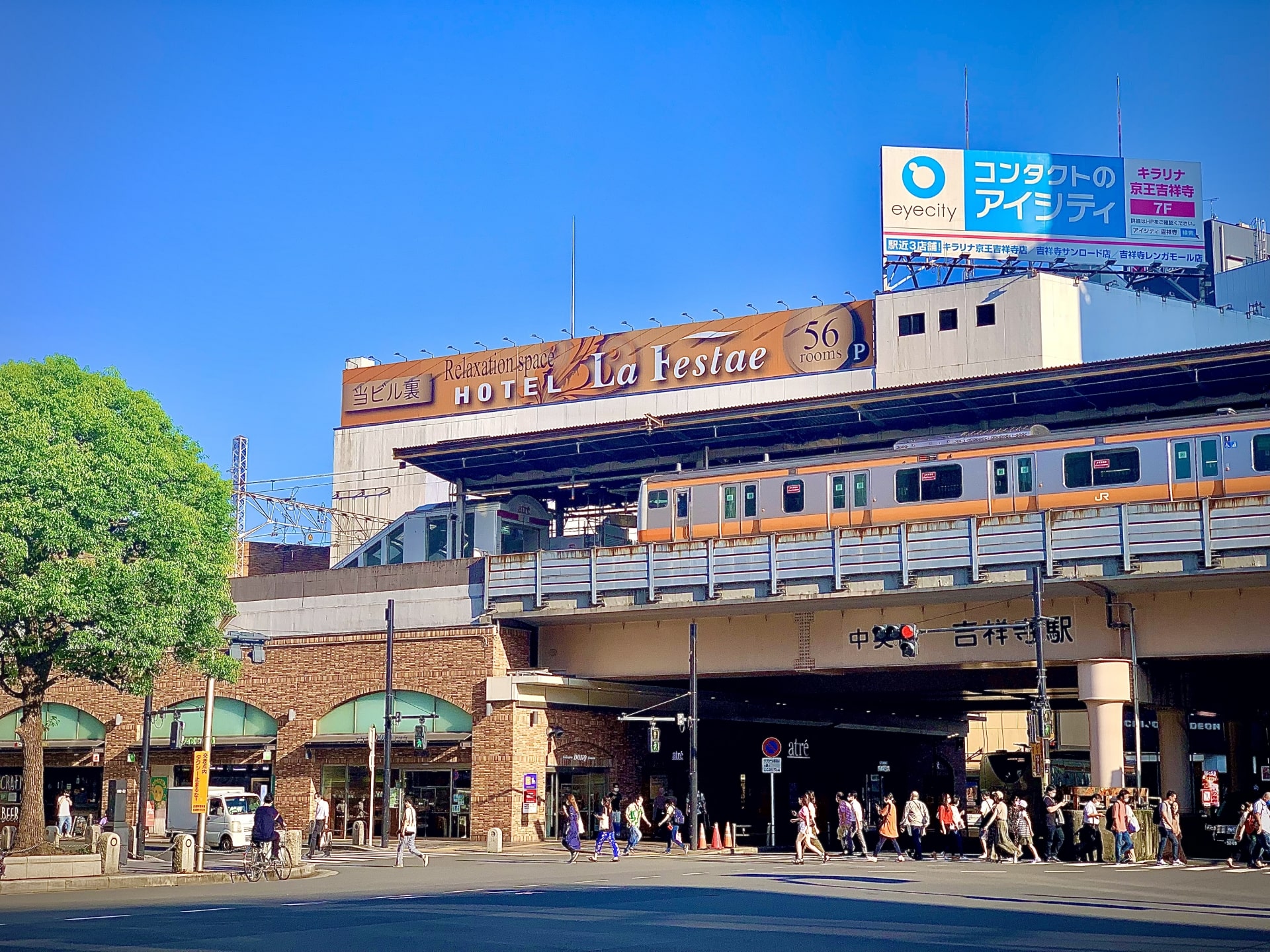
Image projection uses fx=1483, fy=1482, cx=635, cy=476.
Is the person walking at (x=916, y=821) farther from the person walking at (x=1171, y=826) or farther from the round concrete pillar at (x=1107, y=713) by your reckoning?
the person walking at (x=1171, y=826)

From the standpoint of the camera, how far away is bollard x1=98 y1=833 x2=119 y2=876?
31031 millimetres

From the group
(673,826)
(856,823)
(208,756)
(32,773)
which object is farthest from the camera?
(673,826)

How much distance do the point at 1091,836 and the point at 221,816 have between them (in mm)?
24608

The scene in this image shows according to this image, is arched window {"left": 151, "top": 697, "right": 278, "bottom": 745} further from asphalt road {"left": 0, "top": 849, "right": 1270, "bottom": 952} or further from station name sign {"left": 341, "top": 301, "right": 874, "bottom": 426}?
station name sign {"left": 341, "top": 301, "right": 874, "bottom": 426}

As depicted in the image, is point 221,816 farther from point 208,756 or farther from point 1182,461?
point 1182,461

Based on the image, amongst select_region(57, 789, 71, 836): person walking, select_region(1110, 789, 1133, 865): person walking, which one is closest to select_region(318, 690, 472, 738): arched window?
select_region(57, 789, 71, 836): person walking

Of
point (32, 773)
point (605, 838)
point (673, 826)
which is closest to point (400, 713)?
point (673, 826)

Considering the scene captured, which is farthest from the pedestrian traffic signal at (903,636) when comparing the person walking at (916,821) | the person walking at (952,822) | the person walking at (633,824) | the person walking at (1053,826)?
the person walking at (633,824)

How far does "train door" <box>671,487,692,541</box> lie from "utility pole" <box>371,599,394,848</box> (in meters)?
8.92

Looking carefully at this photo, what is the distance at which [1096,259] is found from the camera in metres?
65.9

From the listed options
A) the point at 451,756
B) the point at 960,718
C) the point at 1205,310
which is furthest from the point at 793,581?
the point at 1205,310

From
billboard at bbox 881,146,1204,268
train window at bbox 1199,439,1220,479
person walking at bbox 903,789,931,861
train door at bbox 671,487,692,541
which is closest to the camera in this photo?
person walking at bbox 903,789,931,861

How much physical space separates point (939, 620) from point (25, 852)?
78.1 feet

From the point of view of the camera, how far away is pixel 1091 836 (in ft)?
112
